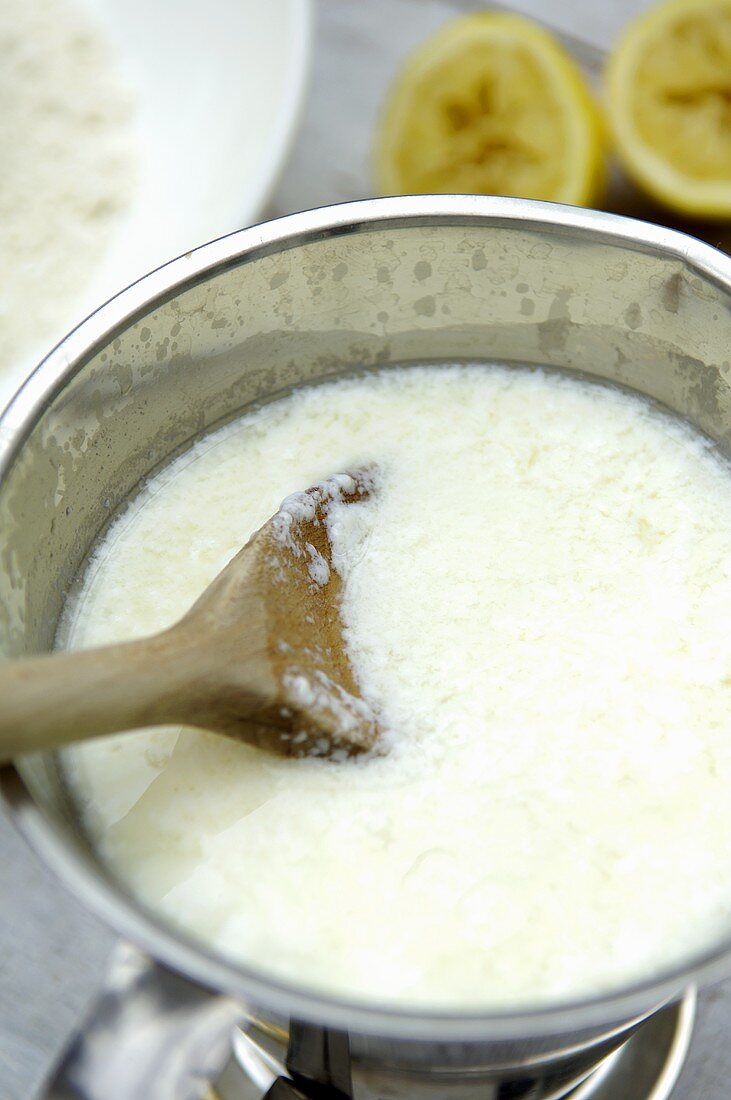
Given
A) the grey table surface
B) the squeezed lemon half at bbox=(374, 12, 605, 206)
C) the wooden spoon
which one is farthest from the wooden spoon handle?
the squeezed lemon half at bbox=(374, 12, 605, 206)

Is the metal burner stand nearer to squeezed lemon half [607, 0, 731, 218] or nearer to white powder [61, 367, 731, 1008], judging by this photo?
white powder [61, 367, 731, 1008]

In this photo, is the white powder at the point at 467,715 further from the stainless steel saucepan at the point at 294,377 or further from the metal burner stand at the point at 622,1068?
the metal burner stand at the point at 622,1068

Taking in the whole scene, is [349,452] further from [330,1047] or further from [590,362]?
[330,1047]

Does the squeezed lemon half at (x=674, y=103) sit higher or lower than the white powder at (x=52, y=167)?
lower

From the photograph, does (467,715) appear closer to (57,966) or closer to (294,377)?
(294,377)

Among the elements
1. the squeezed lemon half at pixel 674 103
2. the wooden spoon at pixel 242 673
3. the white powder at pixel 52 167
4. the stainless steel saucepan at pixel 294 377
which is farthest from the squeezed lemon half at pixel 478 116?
the wooden spoon at pixel 242 673

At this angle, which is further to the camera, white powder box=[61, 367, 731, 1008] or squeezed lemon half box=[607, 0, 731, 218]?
squeezed lemon half box=[607, 0, 731, 218]

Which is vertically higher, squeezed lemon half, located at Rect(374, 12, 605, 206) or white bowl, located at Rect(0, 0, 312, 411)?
white bowl, located at Rect(0, 0, 312, 411)
